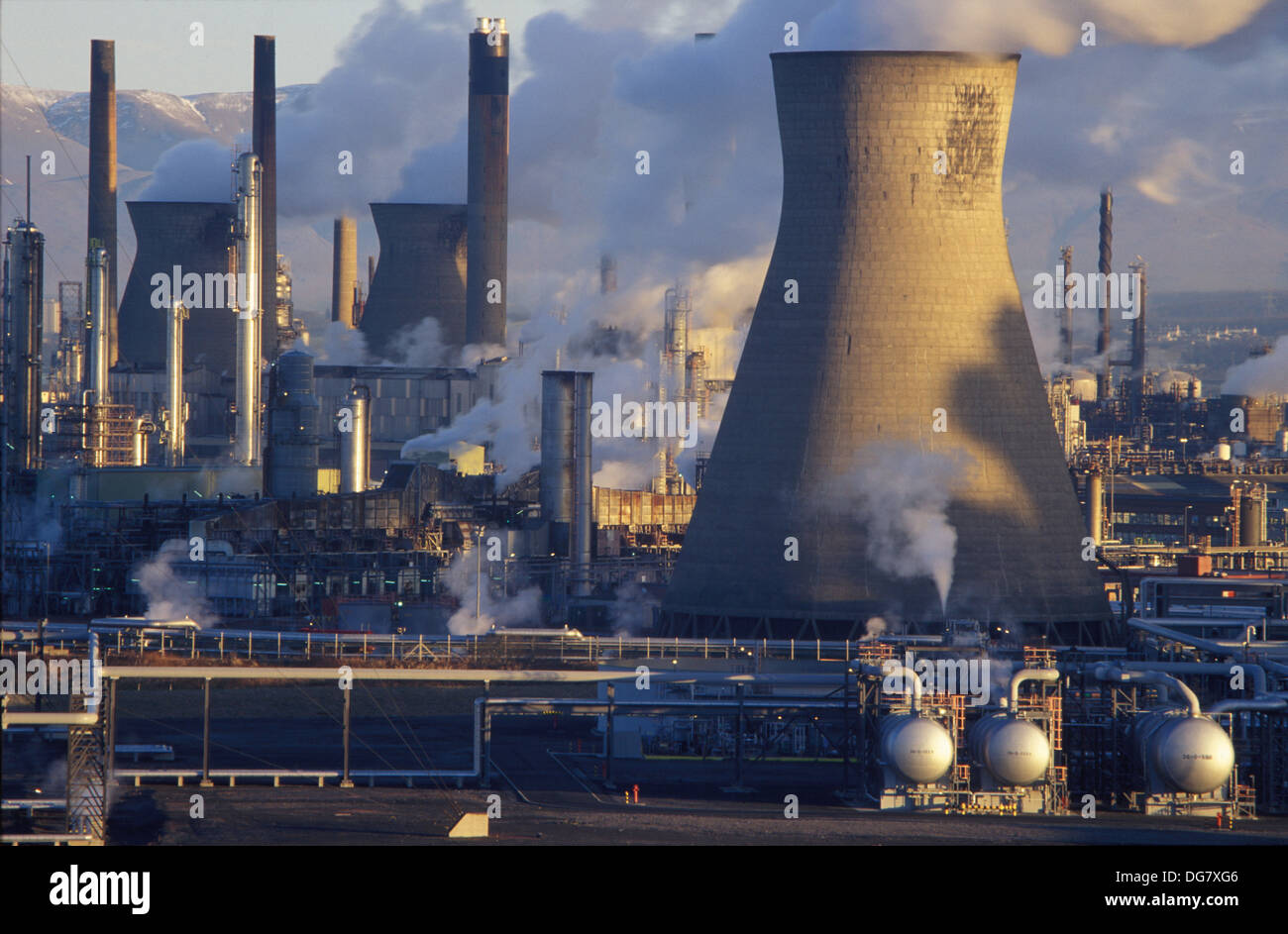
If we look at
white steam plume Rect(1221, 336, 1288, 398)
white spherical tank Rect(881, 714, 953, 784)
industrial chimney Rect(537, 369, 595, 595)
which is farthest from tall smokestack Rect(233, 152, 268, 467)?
white spherical tank Rect(881, 714, 953, 784)

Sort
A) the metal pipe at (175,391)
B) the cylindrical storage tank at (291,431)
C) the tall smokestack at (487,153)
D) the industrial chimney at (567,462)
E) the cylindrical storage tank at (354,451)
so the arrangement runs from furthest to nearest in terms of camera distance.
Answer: the tall smokestack at (487,153), the metal pipe at (175,391), the cylindrical storage tank at (354,451), the cylindrical storage tank at (291,431), the industrial chimney at (567,462)

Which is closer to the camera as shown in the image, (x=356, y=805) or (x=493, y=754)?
(x=356, y=805)

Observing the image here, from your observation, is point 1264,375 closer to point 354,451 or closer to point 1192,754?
point 354,451

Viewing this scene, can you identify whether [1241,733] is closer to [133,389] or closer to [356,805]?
[356,805]

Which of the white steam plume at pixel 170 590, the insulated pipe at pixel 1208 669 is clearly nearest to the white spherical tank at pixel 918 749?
the insulated pipe at pixel 1208 669

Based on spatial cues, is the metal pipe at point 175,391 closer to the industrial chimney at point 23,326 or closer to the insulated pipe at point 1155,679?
the industrial chimney at point 23,326

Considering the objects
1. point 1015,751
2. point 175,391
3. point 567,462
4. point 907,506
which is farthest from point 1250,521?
point 175,391
